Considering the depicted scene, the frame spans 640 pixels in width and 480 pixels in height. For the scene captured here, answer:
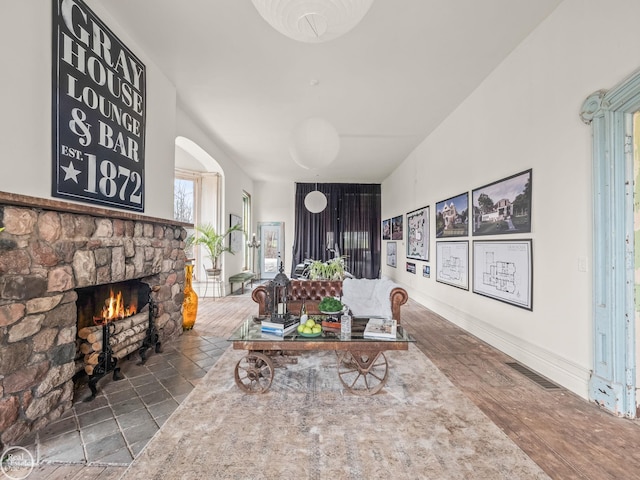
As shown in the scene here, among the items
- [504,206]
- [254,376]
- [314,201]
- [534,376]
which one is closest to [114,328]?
[254,376]

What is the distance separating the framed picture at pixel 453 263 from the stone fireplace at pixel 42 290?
157 inches

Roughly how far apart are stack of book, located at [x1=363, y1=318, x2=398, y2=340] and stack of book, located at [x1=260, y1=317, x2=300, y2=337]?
63 centimetres

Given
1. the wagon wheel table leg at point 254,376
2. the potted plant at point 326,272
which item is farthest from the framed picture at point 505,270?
the wagon wheel table leg at point 254,376

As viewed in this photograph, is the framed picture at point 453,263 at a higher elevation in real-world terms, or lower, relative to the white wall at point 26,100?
lower

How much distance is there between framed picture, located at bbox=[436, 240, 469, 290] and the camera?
4007 mm

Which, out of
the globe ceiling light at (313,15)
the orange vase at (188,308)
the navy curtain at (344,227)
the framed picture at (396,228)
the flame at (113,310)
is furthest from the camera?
the navy curtain at (344,227)

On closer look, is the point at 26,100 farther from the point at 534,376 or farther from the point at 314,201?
the point at 314,201

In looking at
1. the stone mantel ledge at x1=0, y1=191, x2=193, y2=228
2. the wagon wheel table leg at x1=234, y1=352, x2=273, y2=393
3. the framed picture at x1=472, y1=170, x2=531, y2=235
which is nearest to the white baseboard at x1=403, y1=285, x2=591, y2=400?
the framed picture at x1=472, y1=170, x2=531, y2=235

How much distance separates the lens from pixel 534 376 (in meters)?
2.67

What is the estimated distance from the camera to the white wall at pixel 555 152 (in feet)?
7.27

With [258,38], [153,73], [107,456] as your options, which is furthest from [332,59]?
[107,456]

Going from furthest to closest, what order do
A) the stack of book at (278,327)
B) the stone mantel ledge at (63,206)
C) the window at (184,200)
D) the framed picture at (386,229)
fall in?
the framed picture at (386,229), the window at (184,200), the stack of book at (278,327), the stone mantel ledge at (63,206)

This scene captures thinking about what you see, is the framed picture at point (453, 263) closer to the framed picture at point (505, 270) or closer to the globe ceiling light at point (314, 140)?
the framed picture at point (505, 270)

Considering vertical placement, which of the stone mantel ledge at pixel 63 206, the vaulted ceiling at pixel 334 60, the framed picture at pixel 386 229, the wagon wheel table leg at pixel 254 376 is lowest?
the wagon wheel table leg at pixel 254 376
